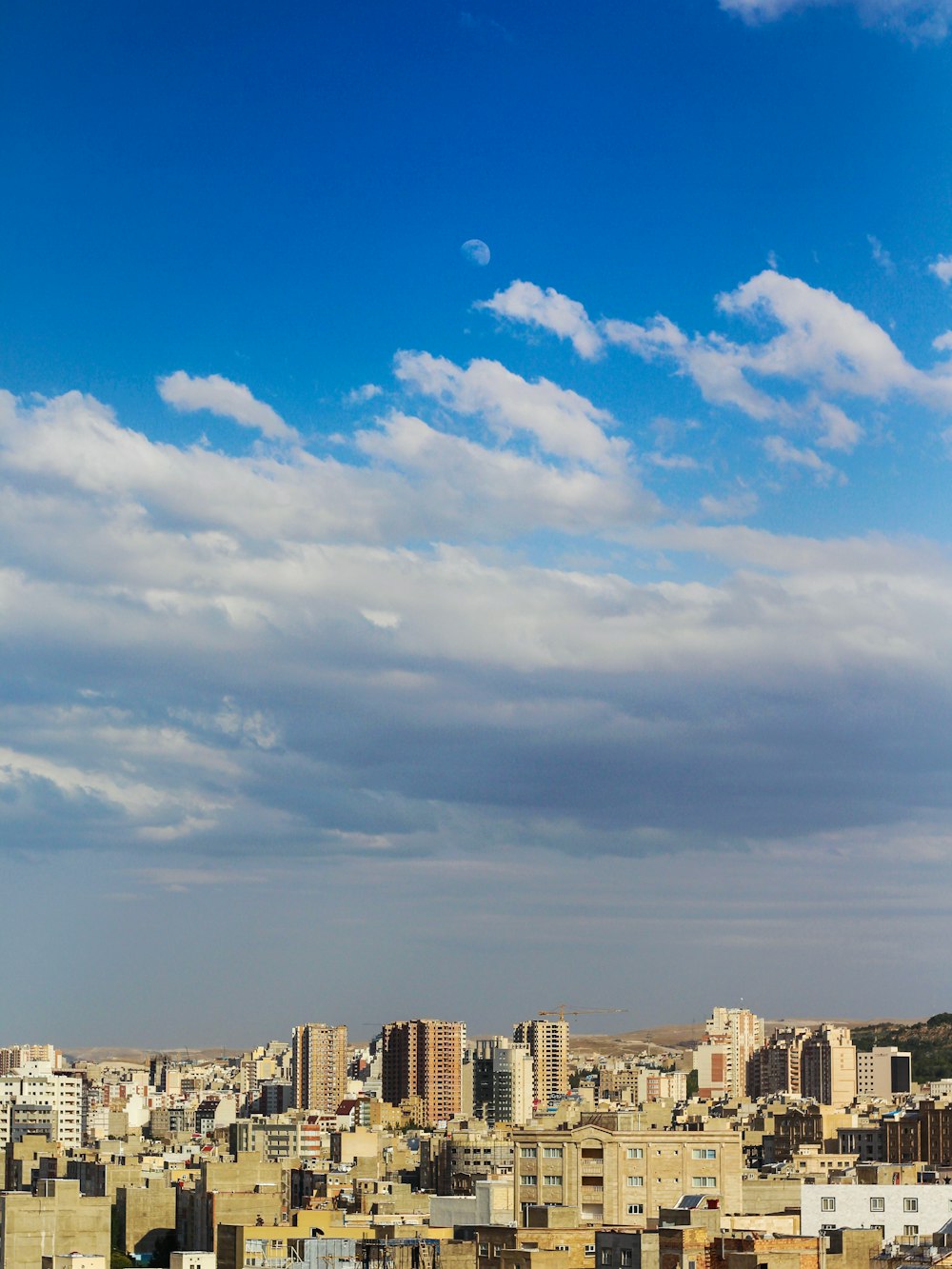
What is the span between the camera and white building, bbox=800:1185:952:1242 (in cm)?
2691

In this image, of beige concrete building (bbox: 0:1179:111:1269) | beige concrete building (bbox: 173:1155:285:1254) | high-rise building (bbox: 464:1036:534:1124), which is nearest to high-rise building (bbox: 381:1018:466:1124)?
high-rise building (bbox: 464:1036:534:1124)

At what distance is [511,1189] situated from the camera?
114 feet

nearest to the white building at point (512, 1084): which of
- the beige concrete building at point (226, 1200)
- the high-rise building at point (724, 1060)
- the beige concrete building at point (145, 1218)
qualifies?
the high-rise building at point (724, 1060)

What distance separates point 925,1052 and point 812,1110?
70347mm

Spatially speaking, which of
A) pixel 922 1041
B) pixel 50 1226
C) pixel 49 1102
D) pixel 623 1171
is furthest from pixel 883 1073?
pixel 623 1171

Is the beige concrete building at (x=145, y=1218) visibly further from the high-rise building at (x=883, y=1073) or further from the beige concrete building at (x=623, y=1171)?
the high-rise building at (x=883, y=1073)

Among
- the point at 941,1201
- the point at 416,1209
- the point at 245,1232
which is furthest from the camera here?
the point at 416,1209

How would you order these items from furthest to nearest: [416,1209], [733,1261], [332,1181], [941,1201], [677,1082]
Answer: [677,1082]
[332,1181]
[416,1209]
[941,1201]
[733,1261]

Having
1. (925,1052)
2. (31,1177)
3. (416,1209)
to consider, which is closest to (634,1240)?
(416,1209)

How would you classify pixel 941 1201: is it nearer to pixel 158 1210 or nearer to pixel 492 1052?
pixel 158 1210

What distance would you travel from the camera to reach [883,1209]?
27.3m

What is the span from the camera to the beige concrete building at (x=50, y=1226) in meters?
36.2

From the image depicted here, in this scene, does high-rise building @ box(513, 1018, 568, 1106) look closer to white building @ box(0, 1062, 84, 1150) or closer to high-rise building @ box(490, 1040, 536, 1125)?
high-rise building @ box(490, 1040, 536, 1125)

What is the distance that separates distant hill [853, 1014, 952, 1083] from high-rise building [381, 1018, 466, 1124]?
78.4 feet
